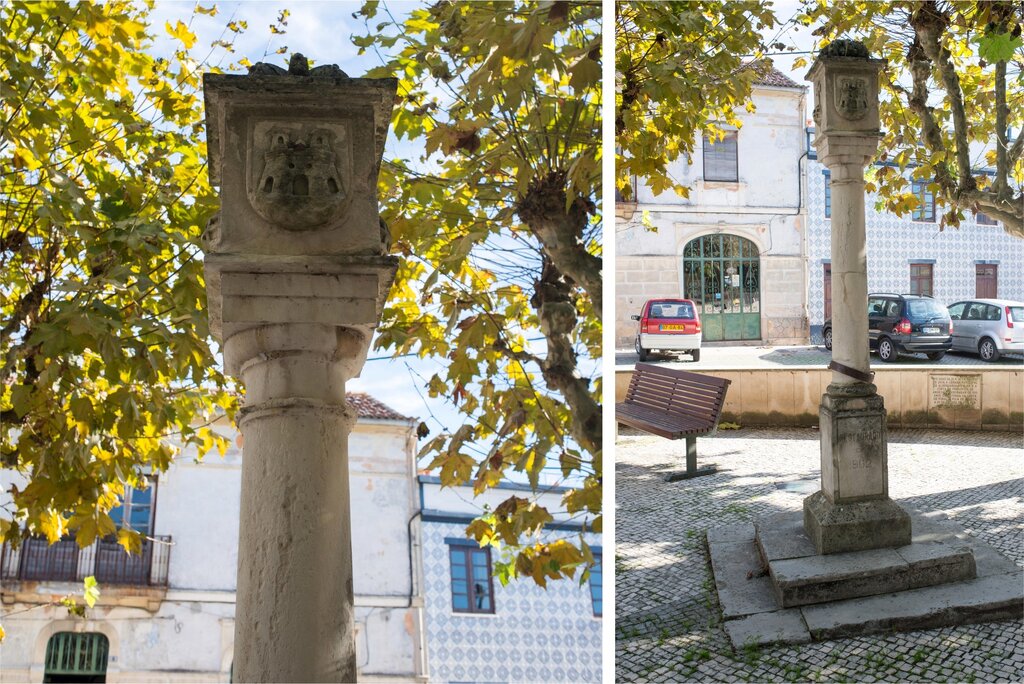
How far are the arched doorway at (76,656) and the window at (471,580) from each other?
4.39m

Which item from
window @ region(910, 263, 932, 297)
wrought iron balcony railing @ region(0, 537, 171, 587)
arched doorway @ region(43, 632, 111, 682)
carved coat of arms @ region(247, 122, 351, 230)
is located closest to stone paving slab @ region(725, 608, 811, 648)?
window @ region(910, 263, 932, 297)

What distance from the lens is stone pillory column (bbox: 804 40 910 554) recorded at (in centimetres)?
350

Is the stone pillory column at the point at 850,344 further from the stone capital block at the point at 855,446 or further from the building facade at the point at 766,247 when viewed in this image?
the building facade at the point at 766,247

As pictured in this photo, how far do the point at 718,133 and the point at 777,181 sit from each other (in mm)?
313

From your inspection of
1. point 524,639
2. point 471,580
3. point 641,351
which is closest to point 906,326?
point 641,351

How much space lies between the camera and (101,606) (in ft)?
37.4

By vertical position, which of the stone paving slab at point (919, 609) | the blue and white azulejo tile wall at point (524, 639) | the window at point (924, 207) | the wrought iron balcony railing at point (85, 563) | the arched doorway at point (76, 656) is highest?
the window at point (924, 207)

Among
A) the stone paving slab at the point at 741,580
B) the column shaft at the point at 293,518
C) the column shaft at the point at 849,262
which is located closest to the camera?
the column shaft at the point at 293,518

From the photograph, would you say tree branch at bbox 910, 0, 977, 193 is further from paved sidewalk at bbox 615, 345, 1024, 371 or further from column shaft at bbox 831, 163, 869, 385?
paved sidewalk at bbox 615, 345, 1024, 371

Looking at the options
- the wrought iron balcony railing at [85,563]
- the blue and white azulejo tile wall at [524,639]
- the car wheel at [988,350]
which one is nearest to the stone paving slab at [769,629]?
the car wheel at [988,350]

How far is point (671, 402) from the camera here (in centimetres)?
378

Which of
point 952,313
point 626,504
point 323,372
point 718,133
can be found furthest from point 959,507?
point 323,372

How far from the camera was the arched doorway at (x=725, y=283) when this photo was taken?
3.25m

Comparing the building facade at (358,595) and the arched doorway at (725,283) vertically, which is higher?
the arched doorway at (725,283)
